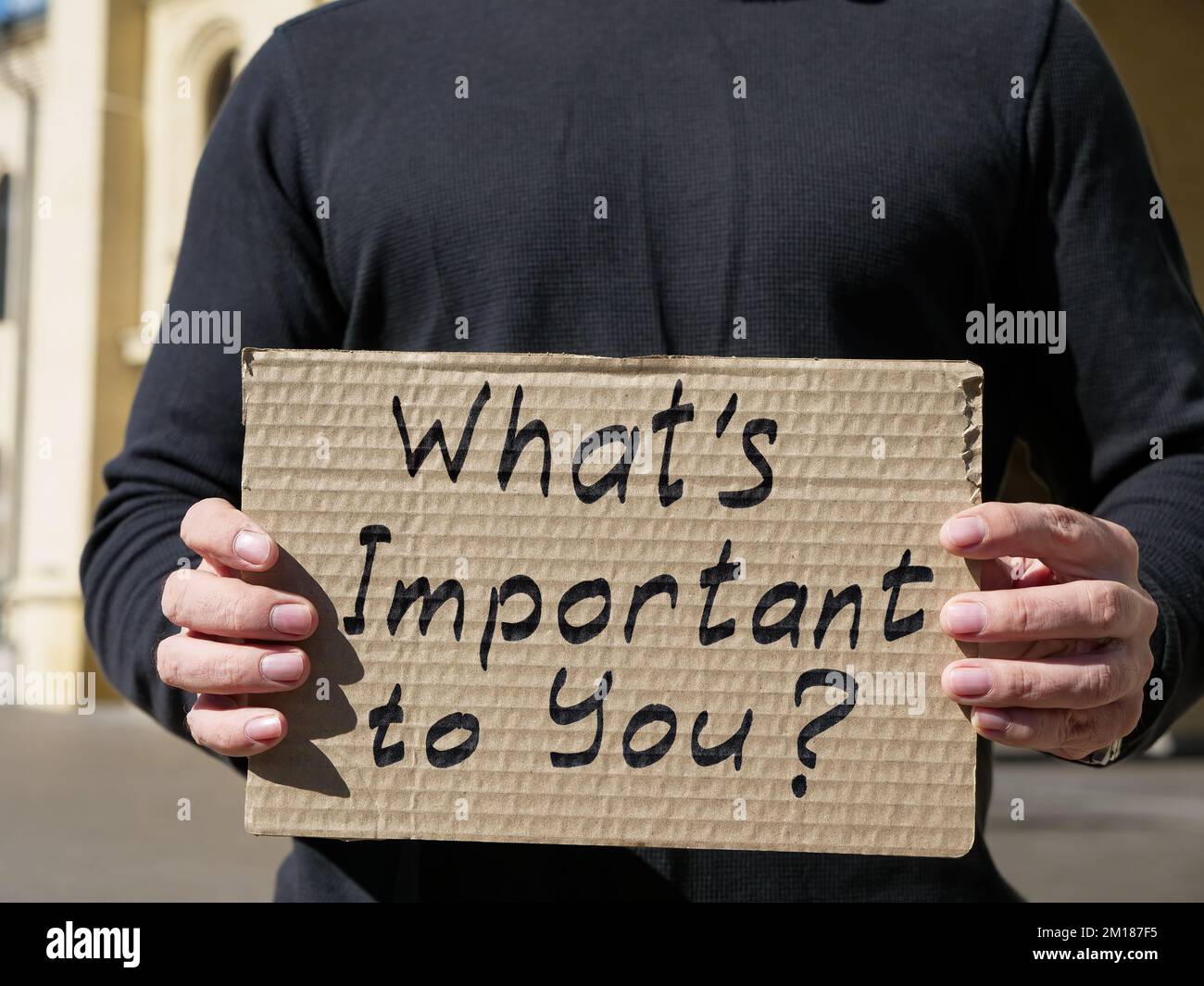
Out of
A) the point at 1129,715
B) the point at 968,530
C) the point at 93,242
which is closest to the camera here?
the point at 968,530

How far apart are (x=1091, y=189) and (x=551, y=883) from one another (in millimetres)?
884

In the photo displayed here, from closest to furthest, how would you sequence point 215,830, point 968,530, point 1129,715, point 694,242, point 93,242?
point 968,530, point 1129,715, point 694,242, point 215,830, point 93,242

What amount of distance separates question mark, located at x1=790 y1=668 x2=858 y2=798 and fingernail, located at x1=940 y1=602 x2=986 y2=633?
88 millimetres

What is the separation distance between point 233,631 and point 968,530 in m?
0.55

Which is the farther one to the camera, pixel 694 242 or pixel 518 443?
pixel 694 242

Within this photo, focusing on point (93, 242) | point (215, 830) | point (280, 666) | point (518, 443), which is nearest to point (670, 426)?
point (518, 443)

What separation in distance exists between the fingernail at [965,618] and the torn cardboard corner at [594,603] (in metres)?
0.04

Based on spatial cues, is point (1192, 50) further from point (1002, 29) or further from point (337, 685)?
point (337, 685)

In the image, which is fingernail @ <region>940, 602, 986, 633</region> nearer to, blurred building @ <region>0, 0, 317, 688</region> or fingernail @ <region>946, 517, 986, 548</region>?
fingernail @ <region>946, 517, 986, 548</region>

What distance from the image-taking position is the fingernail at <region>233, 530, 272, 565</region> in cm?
107

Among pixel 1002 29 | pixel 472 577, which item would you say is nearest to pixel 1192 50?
pixel 1002 29

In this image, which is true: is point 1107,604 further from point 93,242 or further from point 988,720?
point 93,242

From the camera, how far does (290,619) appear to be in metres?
1.07

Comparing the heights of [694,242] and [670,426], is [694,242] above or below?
above
